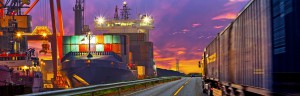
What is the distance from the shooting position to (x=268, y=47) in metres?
9.12

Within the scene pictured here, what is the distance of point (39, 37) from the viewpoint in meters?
127

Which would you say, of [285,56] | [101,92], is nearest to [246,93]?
[285,56]

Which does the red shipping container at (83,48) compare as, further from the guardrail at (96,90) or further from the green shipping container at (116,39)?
the guardrail at (96,90)

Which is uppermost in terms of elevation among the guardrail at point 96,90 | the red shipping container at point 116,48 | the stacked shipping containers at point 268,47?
the red shipping container at point 116,48

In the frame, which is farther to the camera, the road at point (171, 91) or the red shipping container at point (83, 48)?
the red shipping container at point (83, 48)

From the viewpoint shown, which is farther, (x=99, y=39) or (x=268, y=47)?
(x=99, y=39)

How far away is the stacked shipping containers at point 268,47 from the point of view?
798 centimetres

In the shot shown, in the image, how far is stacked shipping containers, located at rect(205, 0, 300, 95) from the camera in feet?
26.2

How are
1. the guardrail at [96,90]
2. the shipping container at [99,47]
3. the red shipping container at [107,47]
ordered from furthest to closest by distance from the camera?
the shipping container at [99,47] → the red shipping container at [107,47] → the guardrail at [96,90]

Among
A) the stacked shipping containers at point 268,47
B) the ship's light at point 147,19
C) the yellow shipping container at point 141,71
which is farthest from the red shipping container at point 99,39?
the stacked shipping containers at point 268,47

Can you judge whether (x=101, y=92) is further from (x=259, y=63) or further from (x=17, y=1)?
(x=17, y=1)

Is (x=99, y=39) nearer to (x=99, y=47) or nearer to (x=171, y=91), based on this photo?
(x=99, y=47)

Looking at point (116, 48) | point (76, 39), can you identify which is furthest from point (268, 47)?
point (76, 39)

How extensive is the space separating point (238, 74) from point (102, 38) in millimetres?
81357
